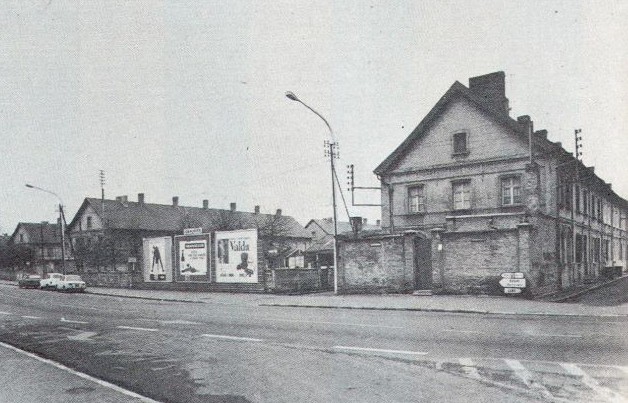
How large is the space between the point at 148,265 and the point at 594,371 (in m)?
36.4

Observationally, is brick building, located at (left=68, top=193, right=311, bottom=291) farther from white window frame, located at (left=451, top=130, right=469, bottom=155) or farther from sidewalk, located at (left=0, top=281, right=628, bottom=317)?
white window frame, located at (left=451, top=130, right=469, bottom=155)

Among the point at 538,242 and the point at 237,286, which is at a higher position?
the point at 538,242

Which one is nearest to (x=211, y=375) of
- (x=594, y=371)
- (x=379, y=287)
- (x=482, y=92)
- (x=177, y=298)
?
(x=594, y=371)

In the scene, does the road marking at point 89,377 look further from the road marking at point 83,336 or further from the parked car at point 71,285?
the parked car at point 71,285

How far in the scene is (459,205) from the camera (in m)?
31.0

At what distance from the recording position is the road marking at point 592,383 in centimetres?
696

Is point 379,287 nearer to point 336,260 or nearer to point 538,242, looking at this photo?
point 336,260

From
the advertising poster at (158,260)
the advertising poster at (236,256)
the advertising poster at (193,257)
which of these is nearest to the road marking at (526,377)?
the advertising poster at (236,256)

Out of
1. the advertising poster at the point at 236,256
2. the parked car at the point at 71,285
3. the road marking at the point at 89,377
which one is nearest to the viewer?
the road marking at the point at 89,377

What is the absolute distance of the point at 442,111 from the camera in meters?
31.9

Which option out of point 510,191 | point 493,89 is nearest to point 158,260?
point 510,191

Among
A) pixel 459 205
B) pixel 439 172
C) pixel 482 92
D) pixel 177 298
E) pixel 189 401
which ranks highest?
pixel 482 92

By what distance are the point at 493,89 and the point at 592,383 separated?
27.4m

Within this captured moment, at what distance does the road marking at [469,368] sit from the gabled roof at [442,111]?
71.7ft
